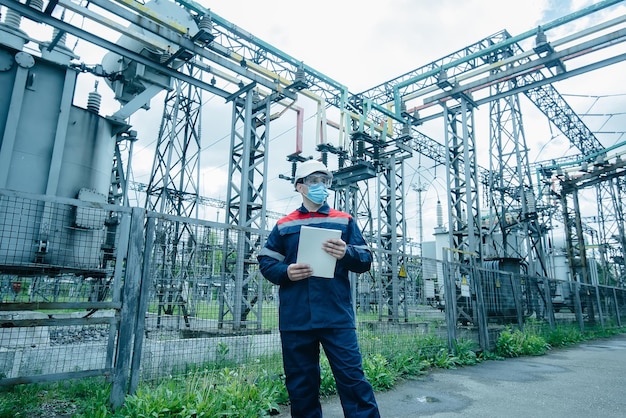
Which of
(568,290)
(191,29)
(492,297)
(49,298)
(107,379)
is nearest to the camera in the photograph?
(107,379)

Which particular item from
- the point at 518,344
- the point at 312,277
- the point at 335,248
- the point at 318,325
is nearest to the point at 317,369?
the point at 318,325

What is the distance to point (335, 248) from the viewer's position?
2678mm

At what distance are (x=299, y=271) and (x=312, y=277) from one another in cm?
16

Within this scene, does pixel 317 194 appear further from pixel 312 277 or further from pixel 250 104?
pixel 250 104

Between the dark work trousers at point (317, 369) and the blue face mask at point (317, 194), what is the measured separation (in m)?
0.96

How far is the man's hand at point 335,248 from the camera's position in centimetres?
267

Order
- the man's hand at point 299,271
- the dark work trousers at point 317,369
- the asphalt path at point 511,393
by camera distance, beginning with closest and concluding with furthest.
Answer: the dark work trousers at point 317,369 < the man's hand at point 299,271 < the asphalt path at point 511,393

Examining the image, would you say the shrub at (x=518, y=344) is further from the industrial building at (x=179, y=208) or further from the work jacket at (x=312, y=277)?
the work jacket at (x=312, y=277)

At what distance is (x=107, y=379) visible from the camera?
3.57m

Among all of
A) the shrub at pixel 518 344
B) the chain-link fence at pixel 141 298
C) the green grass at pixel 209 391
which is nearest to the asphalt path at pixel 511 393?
the green grass at pixel 209 391

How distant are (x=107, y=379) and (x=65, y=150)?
561 cm

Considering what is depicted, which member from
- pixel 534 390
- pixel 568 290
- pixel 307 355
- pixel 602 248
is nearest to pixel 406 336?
pixel 534 390

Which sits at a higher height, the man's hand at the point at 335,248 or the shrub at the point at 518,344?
the man's hand at the point at 335,248

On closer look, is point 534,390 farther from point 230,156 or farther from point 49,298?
point 230,156
